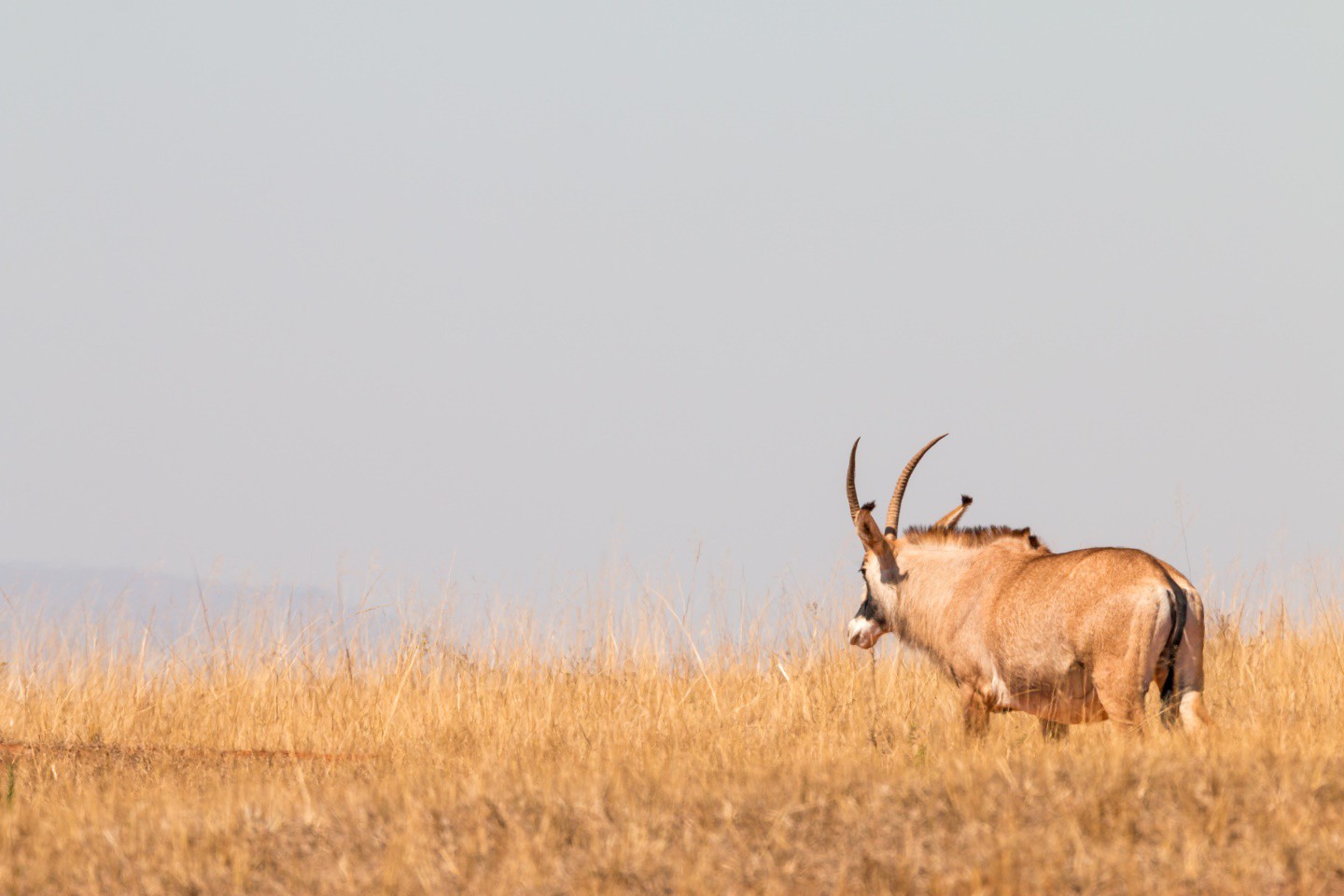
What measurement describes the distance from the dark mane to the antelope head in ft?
0.36

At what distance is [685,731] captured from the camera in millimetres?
9969

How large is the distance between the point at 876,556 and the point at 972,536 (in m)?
0.73

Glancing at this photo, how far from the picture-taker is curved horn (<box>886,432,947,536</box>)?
403 inches

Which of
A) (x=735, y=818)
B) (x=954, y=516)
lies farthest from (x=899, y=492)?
(x=735, y=818)

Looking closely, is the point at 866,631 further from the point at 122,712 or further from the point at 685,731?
the point at 122,712

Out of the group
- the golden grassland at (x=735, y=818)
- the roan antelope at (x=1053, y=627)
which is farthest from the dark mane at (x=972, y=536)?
the golden grassland at (x=735, y=818)

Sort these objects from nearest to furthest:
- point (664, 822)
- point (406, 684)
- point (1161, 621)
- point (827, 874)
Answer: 1. point (827, 874)
2. point (664, 822)
3. point (1161, 621)
4. point (406, 684)

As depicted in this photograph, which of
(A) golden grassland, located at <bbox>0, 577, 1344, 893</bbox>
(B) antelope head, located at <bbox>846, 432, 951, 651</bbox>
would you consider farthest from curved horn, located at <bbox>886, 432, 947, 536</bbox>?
(A) golden grassland, located at <bbox>0, 577, 1344, 893</bbox>

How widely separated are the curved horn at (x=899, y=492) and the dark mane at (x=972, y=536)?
22 centimetres

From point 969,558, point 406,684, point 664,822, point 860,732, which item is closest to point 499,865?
point 664,822

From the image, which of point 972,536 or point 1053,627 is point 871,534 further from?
point 1053,627

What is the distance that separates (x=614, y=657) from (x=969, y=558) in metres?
4.34

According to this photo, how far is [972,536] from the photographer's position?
975 cm

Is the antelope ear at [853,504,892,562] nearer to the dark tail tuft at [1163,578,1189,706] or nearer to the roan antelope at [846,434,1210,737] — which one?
the roan antelope at [846,434,1210,737]
